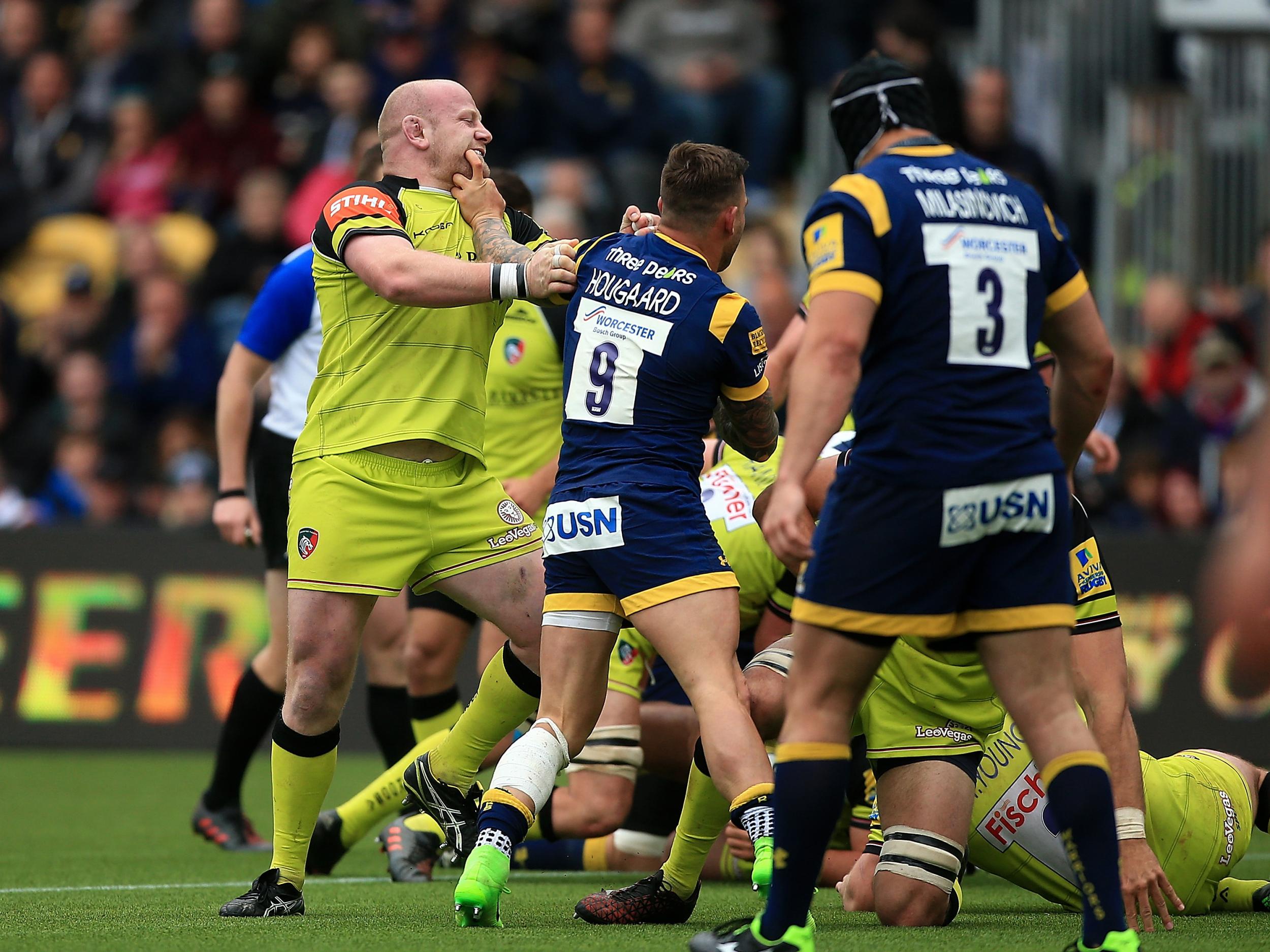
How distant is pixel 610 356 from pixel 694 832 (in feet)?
4.47

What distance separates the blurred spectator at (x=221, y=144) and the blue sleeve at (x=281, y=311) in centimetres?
861

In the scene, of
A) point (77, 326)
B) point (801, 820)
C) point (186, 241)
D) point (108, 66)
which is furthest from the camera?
point (108, 66)

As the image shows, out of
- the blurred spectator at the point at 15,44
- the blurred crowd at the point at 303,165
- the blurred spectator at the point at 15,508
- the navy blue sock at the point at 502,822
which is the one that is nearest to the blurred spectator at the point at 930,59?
the blurred crowd at the point at 303,165

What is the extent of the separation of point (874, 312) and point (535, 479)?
3.07 metres

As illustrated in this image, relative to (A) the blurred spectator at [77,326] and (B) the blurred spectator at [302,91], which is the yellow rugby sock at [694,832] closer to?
(A) the blurred spectator at [77,326]

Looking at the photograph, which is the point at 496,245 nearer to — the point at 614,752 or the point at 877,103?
the point at 877,103

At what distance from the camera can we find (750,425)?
499 centimetres

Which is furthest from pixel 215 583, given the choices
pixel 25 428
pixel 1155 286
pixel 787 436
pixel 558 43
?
pixel 787 436

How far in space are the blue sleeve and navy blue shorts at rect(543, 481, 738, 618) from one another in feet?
6.93

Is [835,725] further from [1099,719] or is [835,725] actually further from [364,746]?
[364,746]

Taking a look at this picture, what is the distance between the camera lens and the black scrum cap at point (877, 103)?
4.11 metres

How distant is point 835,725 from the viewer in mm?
3941

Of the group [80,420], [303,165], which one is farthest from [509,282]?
[303,165]

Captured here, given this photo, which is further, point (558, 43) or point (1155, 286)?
point (558, 43)
